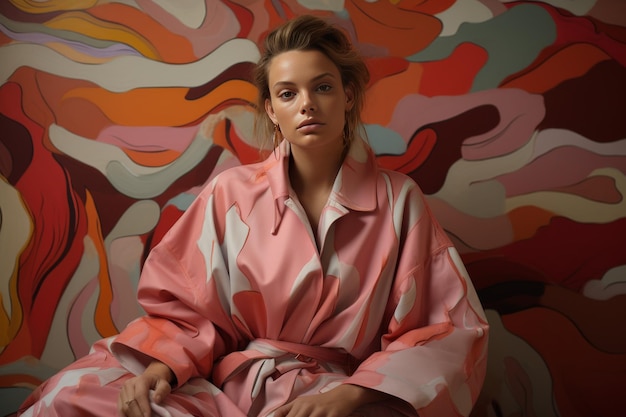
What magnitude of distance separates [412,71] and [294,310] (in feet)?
2.60

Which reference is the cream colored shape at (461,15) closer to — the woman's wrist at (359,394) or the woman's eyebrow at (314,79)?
the woman's eyebrow at (314,79)

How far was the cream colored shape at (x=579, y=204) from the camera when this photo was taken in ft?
5.56

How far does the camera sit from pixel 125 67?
183cm

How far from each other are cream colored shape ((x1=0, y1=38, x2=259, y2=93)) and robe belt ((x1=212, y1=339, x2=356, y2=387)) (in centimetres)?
83

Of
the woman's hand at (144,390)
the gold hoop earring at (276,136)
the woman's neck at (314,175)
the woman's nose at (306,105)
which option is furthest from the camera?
the gold hoop earring at (276,136)

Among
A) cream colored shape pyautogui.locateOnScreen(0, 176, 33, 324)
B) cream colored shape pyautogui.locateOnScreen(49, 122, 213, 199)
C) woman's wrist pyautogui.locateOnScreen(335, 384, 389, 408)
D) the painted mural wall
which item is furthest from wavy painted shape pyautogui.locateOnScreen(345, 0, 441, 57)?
cream colored shape pyautogui.locateOnScreen(0, 176, 33, 324)

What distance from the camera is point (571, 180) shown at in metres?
1.72

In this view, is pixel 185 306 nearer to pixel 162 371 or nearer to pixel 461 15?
pixel 162 371

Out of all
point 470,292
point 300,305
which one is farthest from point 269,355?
point 470,292

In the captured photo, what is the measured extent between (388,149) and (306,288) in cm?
57

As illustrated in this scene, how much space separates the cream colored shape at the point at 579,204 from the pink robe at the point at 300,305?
41 cm

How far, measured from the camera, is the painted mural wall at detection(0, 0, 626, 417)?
66.9 inches

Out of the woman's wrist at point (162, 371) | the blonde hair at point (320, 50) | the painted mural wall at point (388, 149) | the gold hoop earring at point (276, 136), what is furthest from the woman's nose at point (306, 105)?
the woman's wrist at point (162, 371)

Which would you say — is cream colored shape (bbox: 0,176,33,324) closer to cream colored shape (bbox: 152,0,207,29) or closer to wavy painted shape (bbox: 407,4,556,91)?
cream colored shape (bbox: 152,0,207,29)
